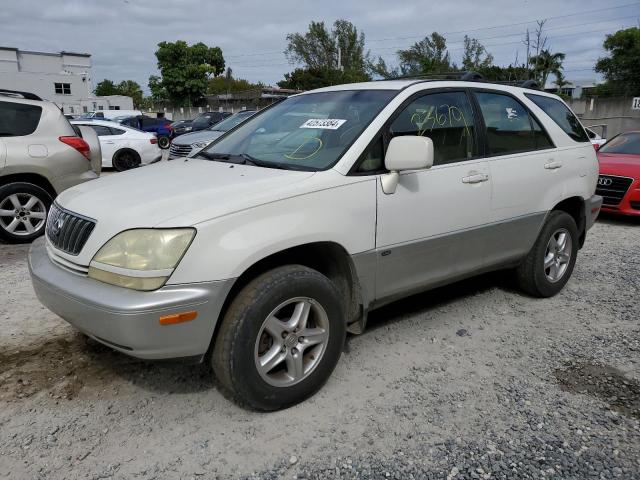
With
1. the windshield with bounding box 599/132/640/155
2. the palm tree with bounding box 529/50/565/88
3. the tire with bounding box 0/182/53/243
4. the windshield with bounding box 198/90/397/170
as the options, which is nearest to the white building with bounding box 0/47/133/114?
the palm tree with bounding box 529/50/565/88

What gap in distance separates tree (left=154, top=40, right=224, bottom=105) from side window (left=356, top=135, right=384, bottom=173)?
219ft

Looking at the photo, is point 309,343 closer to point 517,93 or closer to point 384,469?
point 384,469

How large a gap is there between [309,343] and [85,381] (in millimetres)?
1388

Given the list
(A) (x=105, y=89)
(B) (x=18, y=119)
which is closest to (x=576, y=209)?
(B) (x=18, y=119)

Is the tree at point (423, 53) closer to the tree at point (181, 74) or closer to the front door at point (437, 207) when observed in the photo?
the tree at point (181, 74)

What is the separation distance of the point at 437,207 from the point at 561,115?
2.01 m

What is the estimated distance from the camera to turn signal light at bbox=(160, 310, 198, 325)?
95.1 inches

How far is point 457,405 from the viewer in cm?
297

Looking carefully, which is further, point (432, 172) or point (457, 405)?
point (432, 172)

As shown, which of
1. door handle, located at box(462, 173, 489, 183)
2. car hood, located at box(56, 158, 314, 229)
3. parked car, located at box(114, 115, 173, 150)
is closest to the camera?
car hood, located at box(56, 158, 314, 229)

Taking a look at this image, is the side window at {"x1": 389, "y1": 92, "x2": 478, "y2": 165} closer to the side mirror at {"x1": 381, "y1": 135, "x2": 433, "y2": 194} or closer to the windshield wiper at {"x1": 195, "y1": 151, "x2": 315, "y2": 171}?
the side mirror at {"x1": 381, "y1": 135, "x2": 433, "y2": 194}

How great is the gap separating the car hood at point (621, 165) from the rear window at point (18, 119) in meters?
7.90

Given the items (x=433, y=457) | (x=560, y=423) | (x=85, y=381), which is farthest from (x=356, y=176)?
(x=85, y=381)

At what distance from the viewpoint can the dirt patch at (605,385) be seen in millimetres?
3010
